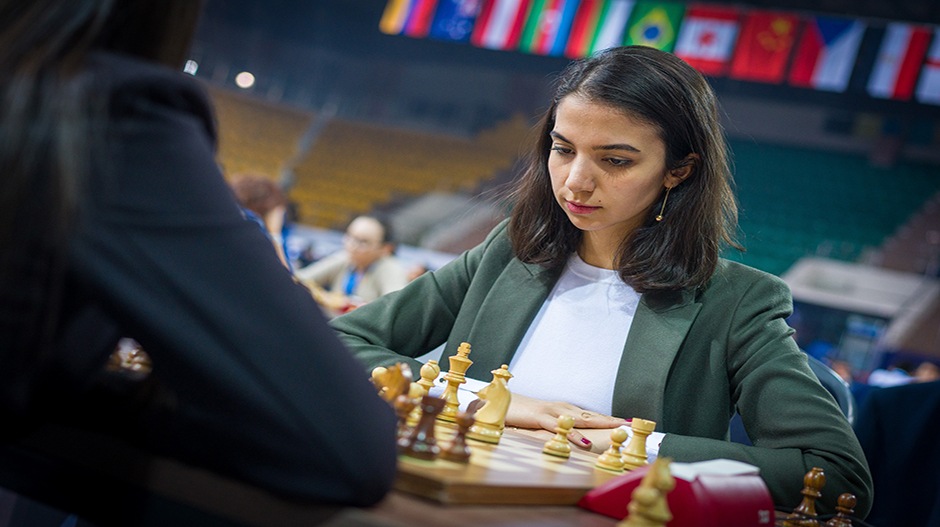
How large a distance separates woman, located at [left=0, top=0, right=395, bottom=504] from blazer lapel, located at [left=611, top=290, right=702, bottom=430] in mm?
742

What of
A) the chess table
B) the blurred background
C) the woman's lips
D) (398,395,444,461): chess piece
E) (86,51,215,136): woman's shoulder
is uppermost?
the blurred background

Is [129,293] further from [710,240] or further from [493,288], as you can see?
[710,240]

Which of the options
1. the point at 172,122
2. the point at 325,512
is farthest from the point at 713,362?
the point at 172,122

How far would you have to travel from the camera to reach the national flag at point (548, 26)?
9.05 meters

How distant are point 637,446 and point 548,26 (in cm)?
880

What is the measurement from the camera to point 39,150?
1.49 ft

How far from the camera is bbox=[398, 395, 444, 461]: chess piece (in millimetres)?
632

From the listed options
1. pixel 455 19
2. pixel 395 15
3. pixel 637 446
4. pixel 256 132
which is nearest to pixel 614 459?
pixel 637 446

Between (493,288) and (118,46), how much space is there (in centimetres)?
94

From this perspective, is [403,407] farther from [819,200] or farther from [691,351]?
[819,200]

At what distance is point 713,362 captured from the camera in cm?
124

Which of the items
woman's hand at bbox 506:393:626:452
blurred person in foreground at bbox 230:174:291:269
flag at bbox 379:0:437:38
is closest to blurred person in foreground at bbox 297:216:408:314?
blurred person in foreground at bbox 230:174:291:269

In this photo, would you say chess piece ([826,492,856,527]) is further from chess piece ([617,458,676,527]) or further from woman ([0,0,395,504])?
woman ([0,0,395,504])

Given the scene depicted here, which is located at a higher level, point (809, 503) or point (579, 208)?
point (579, 208)
